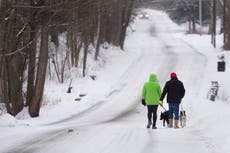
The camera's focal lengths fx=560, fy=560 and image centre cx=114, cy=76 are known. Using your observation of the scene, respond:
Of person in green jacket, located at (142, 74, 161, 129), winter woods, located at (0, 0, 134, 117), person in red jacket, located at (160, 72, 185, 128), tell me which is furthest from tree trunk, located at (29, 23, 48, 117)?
person in red jacket, located at (160, 72, 185, 128)

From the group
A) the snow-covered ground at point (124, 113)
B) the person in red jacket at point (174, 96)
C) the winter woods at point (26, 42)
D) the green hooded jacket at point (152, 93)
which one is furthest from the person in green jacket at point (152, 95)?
the winter woods at point (26, 42)

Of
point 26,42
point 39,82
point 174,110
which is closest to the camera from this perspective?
point 174,110

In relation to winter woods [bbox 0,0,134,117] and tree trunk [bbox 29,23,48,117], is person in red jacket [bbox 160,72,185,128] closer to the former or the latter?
winter woods [bbox 0,0,134,117]

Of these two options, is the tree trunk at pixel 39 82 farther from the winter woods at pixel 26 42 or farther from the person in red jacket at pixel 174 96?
the person in red jacket at pixel 174 96

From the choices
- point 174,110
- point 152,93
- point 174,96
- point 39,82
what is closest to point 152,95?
point 152,93

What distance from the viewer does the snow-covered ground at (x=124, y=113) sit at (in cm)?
1273

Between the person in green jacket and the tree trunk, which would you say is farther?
the tree trunk

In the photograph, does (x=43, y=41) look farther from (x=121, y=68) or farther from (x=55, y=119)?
(x=121, y=68)

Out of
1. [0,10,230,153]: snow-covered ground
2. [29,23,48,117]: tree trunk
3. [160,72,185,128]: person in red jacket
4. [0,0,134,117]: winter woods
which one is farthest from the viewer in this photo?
[29,23,48,117]: tree trunk

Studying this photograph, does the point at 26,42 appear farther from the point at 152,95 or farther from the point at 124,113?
the point at 152,95

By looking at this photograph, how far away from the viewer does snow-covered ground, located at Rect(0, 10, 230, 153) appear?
12.7 m

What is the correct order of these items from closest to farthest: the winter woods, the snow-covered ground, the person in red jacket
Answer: the snow-covered ground, the person in red jacket, the winter woods

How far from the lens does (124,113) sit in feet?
78.8

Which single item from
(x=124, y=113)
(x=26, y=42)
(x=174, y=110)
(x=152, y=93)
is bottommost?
(x=124, y=113)
